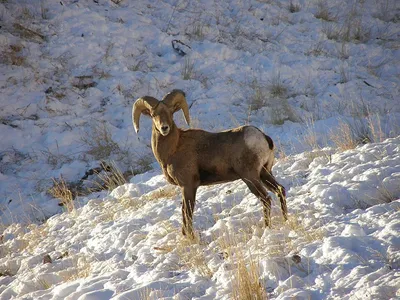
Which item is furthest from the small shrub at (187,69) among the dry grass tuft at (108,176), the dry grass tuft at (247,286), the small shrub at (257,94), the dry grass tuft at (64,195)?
the dry grass tuft at (247,286)

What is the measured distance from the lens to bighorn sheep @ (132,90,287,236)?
543 centimetres

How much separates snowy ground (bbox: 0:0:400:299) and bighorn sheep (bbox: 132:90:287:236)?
14.8 inches

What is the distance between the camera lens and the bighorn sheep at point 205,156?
17.8ft

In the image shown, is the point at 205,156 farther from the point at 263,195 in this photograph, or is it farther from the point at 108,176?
the point at 108,176

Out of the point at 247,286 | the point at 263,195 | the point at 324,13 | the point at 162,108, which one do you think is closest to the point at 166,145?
the point at 162,108

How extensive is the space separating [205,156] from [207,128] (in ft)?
16.0

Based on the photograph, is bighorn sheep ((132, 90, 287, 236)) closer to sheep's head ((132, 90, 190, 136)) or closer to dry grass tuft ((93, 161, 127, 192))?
sheep's head ((132, 90, 190, 136))

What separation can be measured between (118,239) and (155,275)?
1.63 meters

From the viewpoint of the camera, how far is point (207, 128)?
34.5 ft

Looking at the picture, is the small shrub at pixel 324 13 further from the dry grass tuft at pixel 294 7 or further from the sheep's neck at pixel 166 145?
the sheep's neck at pixel 166 145

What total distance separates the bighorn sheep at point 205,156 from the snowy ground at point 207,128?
0.38m

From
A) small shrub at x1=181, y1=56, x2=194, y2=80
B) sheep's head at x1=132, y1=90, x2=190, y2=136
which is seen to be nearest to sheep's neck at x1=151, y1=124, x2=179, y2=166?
sheep's head at x1=132, y1=90, x2=190, y2=136

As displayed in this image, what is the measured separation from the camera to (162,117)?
565 centimetres

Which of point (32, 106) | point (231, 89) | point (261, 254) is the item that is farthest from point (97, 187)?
point (261, 254)
